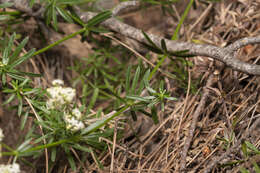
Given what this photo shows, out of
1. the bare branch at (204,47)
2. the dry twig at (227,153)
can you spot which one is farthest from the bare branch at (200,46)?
the dry twig at (227,153)

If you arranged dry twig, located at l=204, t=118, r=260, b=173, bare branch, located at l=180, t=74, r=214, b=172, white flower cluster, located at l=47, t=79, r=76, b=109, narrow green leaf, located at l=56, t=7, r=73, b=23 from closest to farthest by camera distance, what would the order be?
1. white flower cluster, located at l=47, t=79, r=76, b=109
2. dry twig, located at l=204, t=118, r=260, b=173
3. bare branch, located at l=180, t=74, r=214, b=172
4. narrow green leaf, located at l=56, t=7, r=73, b=23

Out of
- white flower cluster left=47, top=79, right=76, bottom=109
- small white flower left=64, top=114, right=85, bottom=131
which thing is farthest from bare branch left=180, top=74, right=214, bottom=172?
white flower cluster left=47, top=79, right=76, bottom=109

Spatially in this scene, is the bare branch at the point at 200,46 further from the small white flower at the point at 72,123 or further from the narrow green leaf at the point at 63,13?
the small white flower at the point at 72,123

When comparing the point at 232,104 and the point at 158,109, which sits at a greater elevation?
the point at 232,104

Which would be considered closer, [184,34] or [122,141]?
[122,141]

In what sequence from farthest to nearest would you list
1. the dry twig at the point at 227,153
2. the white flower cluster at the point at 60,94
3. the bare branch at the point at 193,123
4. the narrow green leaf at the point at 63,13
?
the narrow green leaf at the point at 63,13 < the bare branch at the point at 193,123 < the dry twig at the point at 227,153 < the white flower cluster at the point at 60,94

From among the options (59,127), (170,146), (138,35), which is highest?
(138,35)

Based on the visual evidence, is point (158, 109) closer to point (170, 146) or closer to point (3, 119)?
point (170, 146)

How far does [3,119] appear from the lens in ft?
8.79

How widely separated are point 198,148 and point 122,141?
25.3 inches

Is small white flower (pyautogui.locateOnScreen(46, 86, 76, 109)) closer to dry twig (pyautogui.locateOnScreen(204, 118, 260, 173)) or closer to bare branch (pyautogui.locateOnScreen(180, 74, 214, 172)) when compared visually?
bare branch (pyautogui.locateOnScreen(180, 74, 214, 172))

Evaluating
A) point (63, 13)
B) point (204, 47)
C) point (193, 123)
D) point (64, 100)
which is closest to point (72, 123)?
point (64, 100)

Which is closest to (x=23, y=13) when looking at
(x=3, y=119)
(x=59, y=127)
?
(x=3, y=119)

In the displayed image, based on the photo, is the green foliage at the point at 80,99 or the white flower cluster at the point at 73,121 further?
the green foliage at the point at 80,99
